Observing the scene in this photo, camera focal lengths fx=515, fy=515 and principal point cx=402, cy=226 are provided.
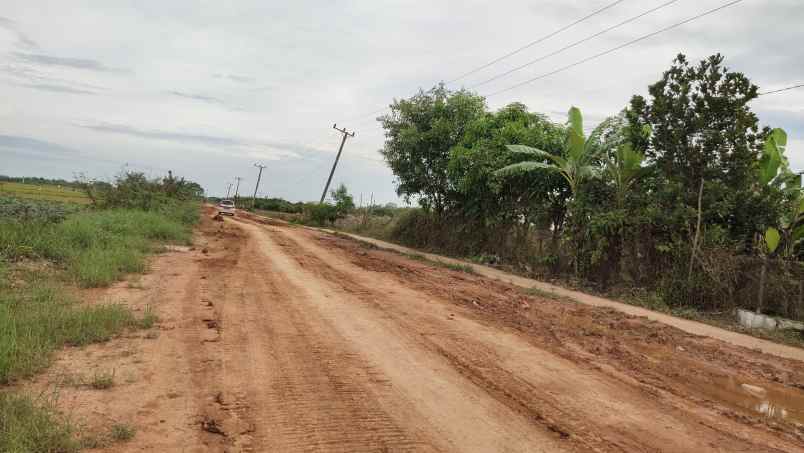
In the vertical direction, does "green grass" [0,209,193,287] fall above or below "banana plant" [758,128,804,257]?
below

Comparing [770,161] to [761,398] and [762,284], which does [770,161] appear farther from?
[761,398]

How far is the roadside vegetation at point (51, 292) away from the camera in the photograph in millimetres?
3434

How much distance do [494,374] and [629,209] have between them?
968 cm

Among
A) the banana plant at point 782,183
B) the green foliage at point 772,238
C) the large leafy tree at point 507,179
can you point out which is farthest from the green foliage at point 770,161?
the large leafy tree at point 507,179

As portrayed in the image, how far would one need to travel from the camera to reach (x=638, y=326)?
9.04m

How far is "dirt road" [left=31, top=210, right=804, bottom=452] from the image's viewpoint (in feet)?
12.6

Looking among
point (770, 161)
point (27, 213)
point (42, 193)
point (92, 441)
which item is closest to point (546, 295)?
point (770, 161)

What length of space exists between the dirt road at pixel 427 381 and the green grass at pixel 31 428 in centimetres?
29

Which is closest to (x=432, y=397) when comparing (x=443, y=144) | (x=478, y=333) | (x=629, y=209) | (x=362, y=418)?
(x=362, y=418)

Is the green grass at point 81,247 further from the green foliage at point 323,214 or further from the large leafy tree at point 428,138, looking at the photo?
the green foliage at point 323,214

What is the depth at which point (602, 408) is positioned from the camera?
184 inches

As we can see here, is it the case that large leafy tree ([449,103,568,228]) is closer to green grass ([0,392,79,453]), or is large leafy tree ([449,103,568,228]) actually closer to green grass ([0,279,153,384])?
green grass ([0,279,153,384])

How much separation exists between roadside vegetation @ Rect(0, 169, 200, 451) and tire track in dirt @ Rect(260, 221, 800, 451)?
3.52 meters

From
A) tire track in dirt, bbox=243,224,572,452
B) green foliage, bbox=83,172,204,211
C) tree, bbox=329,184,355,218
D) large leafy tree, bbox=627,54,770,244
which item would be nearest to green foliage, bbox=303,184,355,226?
tree, bbox=329,184,355,218
